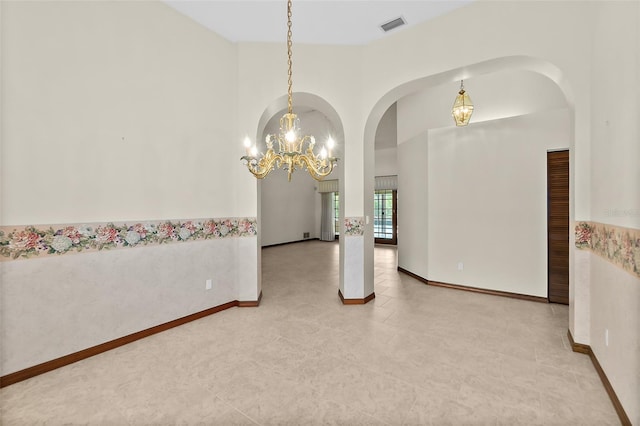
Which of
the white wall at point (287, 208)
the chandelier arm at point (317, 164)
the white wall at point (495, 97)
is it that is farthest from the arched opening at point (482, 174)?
the white wall at point (287, 208)

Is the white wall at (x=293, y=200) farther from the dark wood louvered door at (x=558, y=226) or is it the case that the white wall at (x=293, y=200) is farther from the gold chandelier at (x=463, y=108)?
the dark wood louvered door at (x=558, y=226)

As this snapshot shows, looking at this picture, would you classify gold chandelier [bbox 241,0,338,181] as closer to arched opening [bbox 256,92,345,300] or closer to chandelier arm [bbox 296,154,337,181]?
chandelier arm [bbox 296,154,337,181]

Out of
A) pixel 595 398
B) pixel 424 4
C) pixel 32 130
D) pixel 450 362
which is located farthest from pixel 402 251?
pixel 32 130

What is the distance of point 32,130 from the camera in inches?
84.1

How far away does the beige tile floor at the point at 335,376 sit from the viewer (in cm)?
172

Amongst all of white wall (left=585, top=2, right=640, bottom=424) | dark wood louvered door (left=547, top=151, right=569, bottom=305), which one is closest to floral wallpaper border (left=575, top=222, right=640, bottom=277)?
white wall (left=585, top=2, right=640, bottom=424)

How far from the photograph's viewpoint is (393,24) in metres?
3.19

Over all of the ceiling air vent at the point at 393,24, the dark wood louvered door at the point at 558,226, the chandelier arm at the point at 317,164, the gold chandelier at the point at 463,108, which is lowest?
the dark wood louvered door at the point at 558,226

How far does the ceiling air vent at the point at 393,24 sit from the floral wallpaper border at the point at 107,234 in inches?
115

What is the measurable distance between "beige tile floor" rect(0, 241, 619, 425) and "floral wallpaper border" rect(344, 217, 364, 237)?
1.01 m

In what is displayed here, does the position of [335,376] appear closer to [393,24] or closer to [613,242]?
[613,242]

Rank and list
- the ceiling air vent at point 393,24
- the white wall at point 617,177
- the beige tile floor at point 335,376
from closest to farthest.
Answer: the white wall at point 617,177 → the beige tile floor at point 335,376 → the ceiling air vent at point 393,24

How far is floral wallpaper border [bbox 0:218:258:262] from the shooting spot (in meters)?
2.10

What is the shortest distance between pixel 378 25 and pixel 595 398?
397 cm
